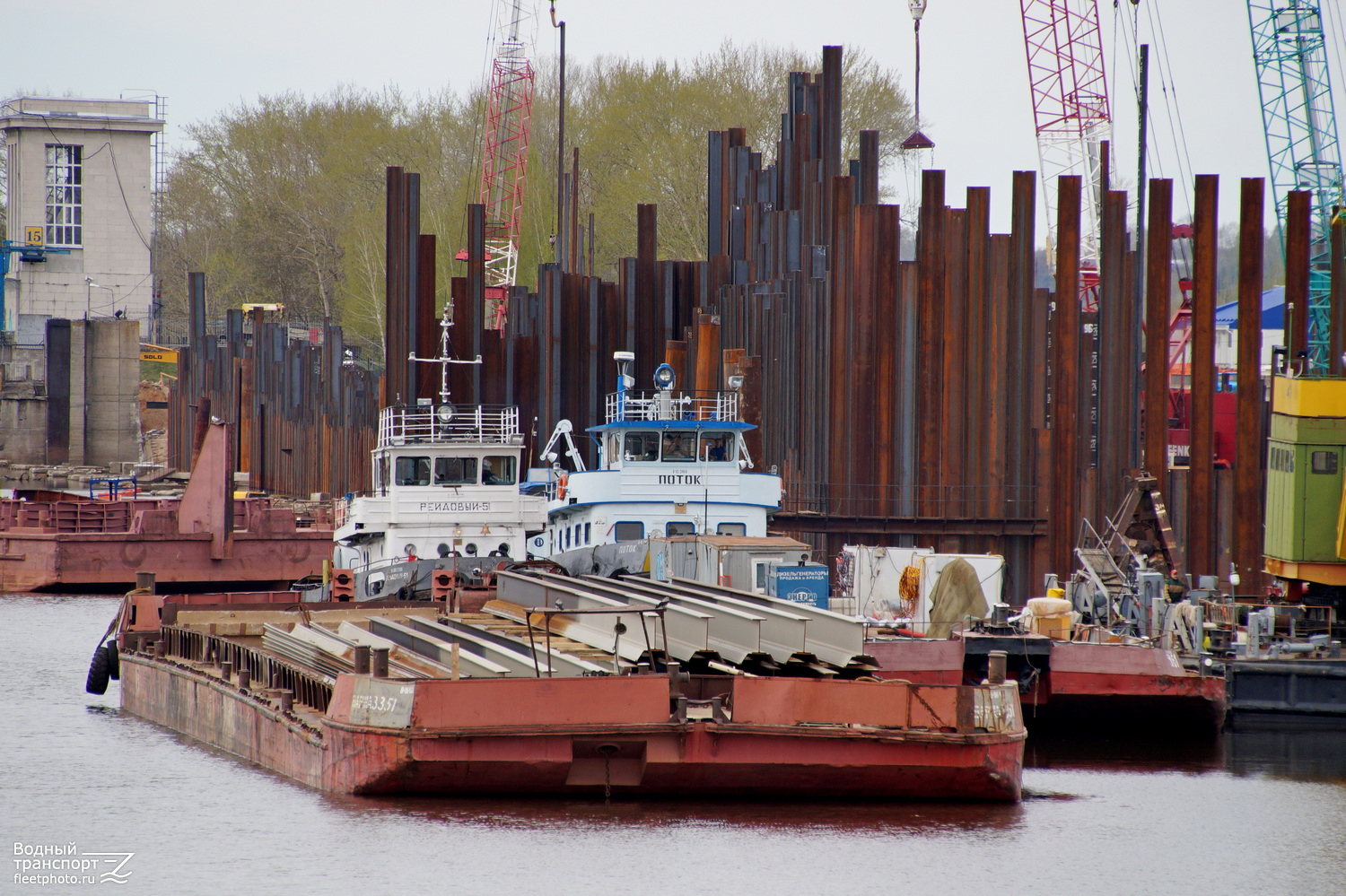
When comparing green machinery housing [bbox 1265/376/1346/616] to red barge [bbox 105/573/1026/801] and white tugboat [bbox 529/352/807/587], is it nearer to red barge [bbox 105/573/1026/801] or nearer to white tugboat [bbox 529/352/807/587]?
white tugboat [bbox 529/352/807/587]

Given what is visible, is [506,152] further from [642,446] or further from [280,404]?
[642,446]

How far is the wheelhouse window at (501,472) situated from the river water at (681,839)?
11757 millimetres

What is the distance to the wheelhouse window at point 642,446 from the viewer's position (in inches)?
1202

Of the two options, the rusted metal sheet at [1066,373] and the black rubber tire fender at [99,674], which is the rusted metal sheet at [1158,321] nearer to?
the rusted metal sheet at [1066,373]

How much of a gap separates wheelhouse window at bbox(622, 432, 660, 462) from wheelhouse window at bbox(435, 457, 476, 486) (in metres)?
3.51

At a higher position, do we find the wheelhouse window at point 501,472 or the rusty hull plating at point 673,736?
the wheelhouse window at point 501,472

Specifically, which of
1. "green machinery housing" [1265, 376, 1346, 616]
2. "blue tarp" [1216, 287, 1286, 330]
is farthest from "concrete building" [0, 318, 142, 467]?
"green machinery housing" [1265, 376, 1346, 616]

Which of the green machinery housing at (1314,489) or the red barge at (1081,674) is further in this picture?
the green machinery housing at (1314,489)

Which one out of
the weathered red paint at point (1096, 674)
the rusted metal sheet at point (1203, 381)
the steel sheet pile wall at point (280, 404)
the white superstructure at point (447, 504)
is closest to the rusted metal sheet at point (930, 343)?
the rusted metal sheet at point (1203, 381)

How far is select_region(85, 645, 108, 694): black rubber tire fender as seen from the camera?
28.5m

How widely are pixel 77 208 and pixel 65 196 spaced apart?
86 centimetres

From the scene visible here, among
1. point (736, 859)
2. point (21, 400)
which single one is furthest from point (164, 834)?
point (21, 400)

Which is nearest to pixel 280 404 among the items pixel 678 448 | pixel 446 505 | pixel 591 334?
pixel 591 334

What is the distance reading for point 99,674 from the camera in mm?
28547
